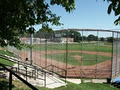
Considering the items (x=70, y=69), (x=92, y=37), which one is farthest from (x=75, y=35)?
(x=70, y=69)

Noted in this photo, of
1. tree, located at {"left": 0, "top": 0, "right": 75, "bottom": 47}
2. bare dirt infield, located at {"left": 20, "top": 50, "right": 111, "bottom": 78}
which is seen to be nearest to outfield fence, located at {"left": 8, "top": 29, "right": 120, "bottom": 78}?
bare dirt infield, located at {"left": 20, "top": 50, "right": 111, "bottom": 78}

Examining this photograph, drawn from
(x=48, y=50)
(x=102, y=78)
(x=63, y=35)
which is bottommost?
(x=102, y=78)

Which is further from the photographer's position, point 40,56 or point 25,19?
point 40,56

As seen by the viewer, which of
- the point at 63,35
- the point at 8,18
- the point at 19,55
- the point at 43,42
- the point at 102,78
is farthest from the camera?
the point at 19,55

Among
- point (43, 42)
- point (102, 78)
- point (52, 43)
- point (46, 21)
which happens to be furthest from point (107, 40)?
point (46, 21)

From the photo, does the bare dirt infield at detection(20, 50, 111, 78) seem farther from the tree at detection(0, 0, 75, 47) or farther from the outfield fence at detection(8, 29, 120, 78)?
the tree at detection(0, 0, 75, 47)

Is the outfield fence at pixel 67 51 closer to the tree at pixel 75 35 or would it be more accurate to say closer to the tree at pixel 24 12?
the tree at pixel 75 35

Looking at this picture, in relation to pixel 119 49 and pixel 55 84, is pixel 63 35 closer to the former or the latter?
pixel 119 49

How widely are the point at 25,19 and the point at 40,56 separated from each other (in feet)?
77.6

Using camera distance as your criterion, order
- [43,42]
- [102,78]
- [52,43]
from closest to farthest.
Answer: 1. [102,78]
2. [52,43]
3. [43,42]

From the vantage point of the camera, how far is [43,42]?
31.1 metres

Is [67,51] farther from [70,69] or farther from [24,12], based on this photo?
[24,12]

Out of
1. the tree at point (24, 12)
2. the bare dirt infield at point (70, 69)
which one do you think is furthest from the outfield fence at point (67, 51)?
the tree at point (24, 12)

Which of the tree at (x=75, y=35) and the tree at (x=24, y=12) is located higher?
the tree at (x=24, y=12)
